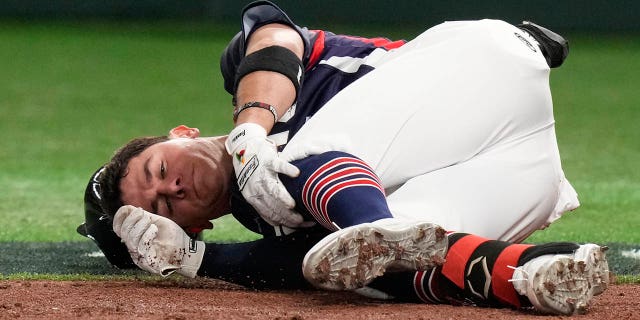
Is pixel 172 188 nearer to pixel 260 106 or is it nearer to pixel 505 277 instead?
pixel 260 106

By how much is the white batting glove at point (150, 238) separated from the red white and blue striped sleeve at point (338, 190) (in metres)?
0.45

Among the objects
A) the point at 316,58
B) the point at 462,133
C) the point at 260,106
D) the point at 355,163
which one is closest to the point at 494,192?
the point at 462,133

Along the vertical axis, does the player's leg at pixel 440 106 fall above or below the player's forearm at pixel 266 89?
below

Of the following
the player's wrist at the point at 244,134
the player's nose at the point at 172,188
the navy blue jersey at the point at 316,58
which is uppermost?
the navy blue jersey at the point at 316,58

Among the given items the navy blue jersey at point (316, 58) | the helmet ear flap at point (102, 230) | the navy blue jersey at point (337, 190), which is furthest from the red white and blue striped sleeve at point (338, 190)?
the helmet ear flap at point (102, 230)

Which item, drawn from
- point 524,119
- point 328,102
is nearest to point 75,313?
point 328,102

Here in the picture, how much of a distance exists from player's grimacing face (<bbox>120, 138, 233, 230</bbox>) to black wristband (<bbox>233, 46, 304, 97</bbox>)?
23cm

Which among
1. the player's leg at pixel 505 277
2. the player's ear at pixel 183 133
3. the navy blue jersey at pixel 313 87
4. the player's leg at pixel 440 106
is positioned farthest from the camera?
the player's ear at pixel 183 133

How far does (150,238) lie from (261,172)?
45 cm

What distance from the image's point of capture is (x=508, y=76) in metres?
3.21

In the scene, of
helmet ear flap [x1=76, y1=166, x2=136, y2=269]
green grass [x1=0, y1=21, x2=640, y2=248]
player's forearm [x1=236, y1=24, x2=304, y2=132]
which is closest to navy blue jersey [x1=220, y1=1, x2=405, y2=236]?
player's forearm [x1=236, y1=24, x2=304, y2=132]

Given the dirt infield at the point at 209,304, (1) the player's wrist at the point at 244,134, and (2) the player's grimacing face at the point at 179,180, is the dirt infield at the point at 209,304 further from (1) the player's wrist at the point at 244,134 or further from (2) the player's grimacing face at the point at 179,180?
(1) the player's wrist at the point at 244,134

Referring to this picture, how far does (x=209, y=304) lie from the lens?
286 centimetres

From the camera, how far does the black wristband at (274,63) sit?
10.5 feet
